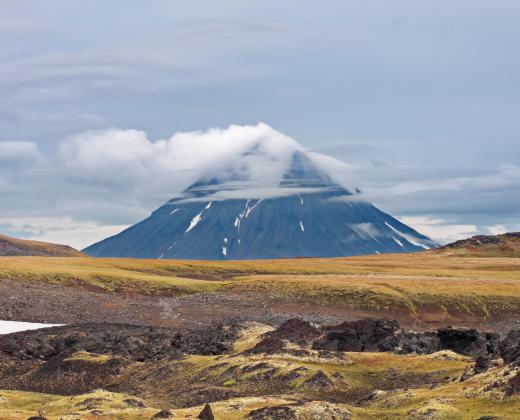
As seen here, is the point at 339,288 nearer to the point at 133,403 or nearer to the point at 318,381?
the point at 318,381

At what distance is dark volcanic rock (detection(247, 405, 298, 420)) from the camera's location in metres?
62.5

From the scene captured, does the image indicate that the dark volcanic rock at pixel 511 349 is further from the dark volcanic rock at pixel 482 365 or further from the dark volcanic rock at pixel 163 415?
the dark volcanic rock at pixel 163 415

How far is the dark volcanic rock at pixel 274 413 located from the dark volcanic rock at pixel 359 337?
117 ft

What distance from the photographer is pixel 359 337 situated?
4065 inches

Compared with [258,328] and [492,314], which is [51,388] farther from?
[492,314]

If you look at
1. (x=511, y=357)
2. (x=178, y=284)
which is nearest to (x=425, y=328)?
(x=178, y=284)

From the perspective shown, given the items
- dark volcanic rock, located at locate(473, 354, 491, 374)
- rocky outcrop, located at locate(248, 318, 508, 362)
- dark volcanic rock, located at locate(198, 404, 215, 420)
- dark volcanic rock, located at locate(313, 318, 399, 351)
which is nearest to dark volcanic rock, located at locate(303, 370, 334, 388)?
rocky outcrop, located at locate(248, 318, 508, 362)

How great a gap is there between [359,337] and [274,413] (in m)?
41.7

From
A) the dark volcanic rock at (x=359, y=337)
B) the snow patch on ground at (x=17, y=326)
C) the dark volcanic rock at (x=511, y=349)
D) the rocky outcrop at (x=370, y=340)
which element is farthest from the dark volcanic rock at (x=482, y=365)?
the snow patch on ground at (x=17, y=326)

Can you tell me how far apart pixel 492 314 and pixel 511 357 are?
274 ft

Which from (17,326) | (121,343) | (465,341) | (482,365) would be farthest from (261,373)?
(17,326)

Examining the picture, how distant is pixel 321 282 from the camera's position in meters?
172

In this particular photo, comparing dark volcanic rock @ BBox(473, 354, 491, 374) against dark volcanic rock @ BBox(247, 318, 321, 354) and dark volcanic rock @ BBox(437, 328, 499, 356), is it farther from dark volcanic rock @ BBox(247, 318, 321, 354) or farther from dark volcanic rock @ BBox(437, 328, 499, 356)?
dark volcanic rock @ BBox(247, 318, 321, 354)

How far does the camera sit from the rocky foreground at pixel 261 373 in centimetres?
6525
